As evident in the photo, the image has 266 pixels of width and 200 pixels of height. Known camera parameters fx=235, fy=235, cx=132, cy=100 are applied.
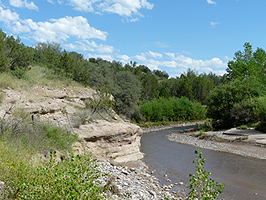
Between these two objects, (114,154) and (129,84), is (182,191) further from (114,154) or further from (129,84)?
(129,84)

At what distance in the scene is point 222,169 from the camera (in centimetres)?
1342

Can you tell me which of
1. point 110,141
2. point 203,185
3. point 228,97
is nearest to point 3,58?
point 110,141

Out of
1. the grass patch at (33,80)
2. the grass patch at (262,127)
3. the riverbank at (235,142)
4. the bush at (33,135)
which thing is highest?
the grass patch at (33,80)

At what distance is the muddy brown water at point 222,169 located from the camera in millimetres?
9984

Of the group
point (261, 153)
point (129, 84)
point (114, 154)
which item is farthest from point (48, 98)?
point (129, 84)

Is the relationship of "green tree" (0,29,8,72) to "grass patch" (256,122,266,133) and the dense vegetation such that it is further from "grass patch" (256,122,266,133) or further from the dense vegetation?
"grass patch" (256,122,266,133)

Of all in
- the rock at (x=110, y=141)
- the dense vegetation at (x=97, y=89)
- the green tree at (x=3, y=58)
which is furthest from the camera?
the green tree at (x=3, y=58)

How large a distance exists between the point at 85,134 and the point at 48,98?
438 centimetres

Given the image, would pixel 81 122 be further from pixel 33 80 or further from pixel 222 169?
pixel 222 169

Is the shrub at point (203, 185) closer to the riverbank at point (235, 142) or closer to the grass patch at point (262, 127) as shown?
the riverbank at point (235, 142)

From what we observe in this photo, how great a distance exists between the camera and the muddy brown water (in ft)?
32.8

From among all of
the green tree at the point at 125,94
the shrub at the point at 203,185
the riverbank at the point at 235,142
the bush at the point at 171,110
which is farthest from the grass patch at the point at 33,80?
the bush at the point at 171,110

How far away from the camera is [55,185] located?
3.67m

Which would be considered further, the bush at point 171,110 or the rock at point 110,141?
the bush at point 171,110
